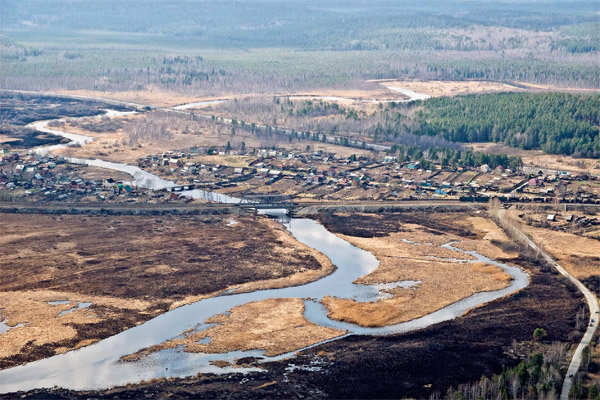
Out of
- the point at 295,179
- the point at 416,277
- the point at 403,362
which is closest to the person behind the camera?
the point at 403,362

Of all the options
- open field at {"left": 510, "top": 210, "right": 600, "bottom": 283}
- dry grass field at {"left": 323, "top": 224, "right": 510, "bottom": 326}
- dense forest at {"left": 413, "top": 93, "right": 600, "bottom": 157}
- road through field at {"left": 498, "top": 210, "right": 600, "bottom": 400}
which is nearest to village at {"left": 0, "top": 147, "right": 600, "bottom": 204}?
open field at {"left": 510, "top": 210, "right": 600, "bottom": 283}

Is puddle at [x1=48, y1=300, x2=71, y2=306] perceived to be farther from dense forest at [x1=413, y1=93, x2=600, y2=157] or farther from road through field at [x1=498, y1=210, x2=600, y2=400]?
dense forest at [x1=413, y1=93, x2=600, y2=157]

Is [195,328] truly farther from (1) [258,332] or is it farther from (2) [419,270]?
(2) [419,270]

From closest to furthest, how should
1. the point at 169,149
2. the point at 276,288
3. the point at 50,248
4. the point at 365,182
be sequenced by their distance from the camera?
the point at 276,288
the point at 50,248
the point at 365,182
the point at 169,149

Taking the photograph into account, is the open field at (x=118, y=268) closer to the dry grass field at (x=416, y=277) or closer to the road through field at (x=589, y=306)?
the dry grass field at (x=416, y=277)

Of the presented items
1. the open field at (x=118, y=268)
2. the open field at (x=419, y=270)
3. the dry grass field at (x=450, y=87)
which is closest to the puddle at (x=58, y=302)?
the open field at (x=118, y=268)

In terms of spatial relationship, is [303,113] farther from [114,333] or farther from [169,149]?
[114,333]

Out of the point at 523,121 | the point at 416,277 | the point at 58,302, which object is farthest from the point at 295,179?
the point at 523,121

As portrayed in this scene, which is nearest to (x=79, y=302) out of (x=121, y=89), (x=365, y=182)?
(x=365, y=182)
